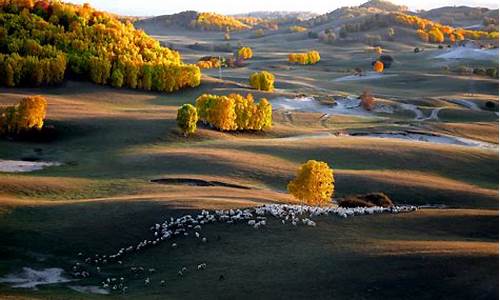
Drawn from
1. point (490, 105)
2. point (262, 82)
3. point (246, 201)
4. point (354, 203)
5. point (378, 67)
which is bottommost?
point (490, 105)

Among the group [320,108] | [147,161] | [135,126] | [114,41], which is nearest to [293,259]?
[147,161]

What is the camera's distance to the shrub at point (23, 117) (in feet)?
272

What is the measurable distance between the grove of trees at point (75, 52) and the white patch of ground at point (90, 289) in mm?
81999

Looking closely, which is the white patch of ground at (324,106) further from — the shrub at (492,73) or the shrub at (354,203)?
the shrub at (354,203)

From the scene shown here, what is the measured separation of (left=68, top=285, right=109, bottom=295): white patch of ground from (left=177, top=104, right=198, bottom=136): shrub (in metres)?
52.2

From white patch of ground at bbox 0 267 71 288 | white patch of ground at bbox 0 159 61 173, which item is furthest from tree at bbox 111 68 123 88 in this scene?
white patch of ground at bbox 0 267 71 288

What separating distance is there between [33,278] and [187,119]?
51.1 metres

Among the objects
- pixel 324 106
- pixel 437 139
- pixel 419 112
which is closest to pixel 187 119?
pixel 437 139

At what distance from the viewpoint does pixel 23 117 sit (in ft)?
273

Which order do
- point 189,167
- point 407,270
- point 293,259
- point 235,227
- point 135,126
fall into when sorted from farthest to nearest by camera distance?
point 135,126, point 189,167, point 235,227, point 293,259, point 407,270

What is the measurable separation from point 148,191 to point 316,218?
63.3 feet

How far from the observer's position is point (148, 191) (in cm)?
5766

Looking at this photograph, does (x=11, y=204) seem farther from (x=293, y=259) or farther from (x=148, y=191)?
(x=293, y=259)

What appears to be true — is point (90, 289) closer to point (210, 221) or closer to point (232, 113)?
point (210, 221)
